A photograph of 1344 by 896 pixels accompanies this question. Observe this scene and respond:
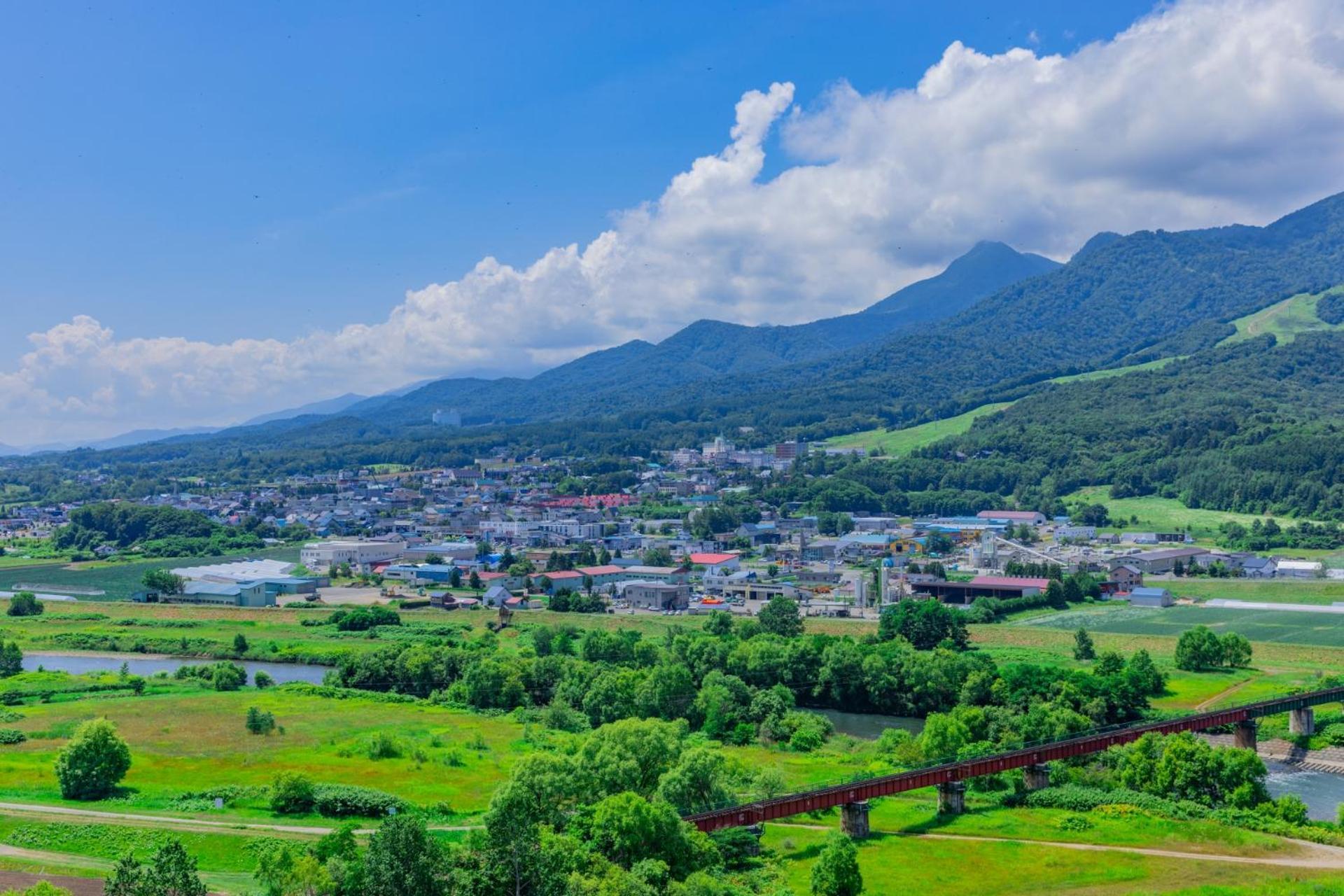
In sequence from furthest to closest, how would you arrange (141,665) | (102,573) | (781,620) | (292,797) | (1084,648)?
(102,573) < (141,665) < (781,620) < (1084,648) < (292,797)

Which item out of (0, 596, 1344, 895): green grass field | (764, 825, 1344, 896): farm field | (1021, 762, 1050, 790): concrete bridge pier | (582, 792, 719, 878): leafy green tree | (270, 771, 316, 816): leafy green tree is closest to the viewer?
(582, 792, 719, 878): leafy green tree

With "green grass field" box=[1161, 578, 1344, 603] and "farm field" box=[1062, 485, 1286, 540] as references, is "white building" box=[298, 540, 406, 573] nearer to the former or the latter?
"green grass field" box=[1161, 578, 1344, 603]

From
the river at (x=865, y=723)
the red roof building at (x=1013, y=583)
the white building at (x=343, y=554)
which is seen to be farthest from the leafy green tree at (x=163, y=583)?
the red roof building at (x=1013, y=583)

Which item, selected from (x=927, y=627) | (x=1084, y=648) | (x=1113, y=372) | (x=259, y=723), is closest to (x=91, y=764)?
(x=259, y=723)

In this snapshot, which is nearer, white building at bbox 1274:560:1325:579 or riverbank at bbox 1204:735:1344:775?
riverbank at bbox 1204:735:1344:775

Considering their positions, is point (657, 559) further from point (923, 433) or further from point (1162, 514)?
point (923, 433)

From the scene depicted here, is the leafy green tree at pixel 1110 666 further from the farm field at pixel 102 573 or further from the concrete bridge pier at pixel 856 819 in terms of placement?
the farm field at pixel 102 573

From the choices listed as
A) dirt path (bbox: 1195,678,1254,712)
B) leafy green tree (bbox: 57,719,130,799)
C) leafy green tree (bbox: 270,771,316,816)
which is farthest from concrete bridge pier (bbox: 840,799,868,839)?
leafy green tree (bbox: 57,719,130,799)
